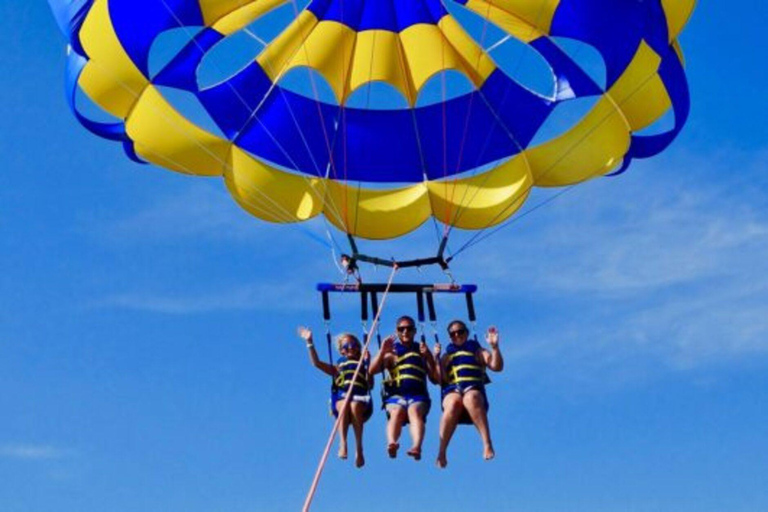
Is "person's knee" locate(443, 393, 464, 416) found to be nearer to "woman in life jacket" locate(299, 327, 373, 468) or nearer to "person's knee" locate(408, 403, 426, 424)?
"person's knee" locate(408, 403, 426, 424)

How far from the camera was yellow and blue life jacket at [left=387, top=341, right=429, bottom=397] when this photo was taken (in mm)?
12609

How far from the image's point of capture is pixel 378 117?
14.5 meters

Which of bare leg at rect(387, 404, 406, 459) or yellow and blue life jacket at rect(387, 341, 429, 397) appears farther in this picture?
yellow and blue life jacket at rect(387, 341, 429, 397)

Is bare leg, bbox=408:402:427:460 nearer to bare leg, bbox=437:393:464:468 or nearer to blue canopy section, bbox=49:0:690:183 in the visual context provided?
bare leg, bbox=437:393:464:468

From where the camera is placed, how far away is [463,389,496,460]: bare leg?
1248cm

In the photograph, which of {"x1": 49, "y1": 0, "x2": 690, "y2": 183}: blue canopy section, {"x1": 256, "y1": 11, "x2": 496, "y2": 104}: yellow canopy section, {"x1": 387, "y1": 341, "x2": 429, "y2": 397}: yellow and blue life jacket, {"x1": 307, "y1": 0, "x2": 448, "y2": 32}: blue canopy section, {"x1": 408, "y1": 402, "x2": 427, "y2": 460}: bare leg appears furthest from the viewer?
{"x1": 256, "y1": 11, "x2": 496, "y2": 104}: yellow canopy section

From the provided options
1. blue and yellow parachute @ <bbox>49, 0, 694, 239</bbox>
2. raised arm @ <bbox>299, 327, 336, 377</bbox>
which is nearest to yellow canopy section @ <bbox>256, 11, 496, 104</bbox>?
blue and yellow parachute @ <bbox>49, 0, 694, 239</bbox>

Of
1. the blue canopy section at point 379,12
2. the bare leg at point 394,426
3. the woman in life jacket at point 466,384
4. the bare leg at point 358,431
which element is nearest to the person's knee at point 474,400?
the woman in life jacket at point 466,384

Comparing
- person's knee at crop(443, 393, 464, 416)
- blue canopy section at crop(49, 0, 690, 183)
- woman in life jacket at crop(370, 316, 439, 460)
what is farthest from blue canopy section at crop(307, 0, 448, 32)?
person's knee at crop(443, 393, 464, 416)

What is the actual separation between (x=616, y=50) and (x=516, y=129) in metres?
1.62

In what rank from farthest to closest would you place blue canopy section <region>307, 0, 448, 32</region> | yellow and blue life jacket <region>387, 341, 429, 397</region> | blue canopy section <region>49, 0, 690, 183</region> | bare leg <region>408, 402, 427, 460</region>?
1. blue canopy section <region>307, 0, 448, 32</region>
2. blue canopy section <region>49, 0, 690, 183</region>
3. yellow and blue life jacket <region>387, 341, 429, 397</region>
4. bare leg <region>408, 402, 427, 460</region>

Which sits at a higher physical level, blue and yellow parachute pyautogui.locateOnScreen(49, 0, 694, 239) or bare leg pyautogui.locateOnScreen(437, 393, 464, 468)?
blue and yellow parachute pyautogui.locateOnScreen(49, 0, 694, 239)

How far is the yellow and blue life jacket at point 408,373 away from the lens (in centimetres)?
1261

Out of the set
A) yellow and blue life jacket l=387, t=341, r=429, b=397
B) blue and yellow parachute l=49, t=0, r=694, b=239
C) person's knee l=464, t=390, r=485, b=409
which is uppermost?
blue and yellow parachute l=49, t=0, r=694, b=239
